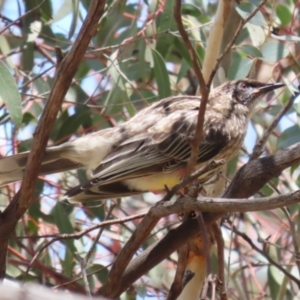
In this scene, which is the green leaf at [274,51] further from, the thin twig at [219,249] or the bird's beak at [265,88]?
the thin twig at [219,249]

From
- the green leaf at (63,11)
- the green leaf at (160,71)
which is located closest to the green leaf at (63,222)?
the green leaf at (160,71)

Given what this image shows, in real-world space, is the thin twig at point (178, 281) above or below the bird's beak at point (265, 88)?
below

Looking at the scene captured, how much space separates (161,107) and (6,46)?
0.90m

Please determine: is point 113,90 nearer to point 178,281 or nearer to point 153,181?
point 153,181

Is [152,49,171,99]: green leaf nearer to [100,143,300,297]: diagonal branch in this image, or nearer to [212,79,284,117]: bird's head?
[212,79,284,117]: bird's head

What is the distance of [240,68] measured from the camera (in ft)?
9.21

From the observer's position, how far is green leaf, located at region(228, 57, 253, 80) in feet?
9.17

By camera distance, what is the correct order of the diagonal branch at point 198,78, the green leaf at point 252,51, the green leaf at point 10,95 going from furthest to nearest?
the green leaf at point 252,51 → the green leaf at point 10,95 → the diagonal branch at point 198,78

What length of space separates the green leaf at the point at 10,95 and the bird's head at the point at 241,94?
3.55ft

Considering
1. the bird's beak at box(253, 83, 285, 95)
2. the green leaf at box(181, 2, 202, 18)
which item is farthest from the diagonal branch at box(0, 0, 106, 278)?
the bird's beak at box(253, 83, 285, 95)

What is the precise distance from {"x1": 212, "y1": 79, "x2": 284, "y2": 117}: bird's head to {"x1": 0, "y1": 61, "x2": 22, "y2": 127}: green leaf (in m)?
1.08

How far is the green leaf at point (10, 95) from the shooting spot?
238 cm

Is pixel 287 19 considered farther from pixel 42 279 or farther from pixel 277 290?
pixel 42 279

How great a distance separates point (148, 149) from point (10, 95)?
29.0 inches
